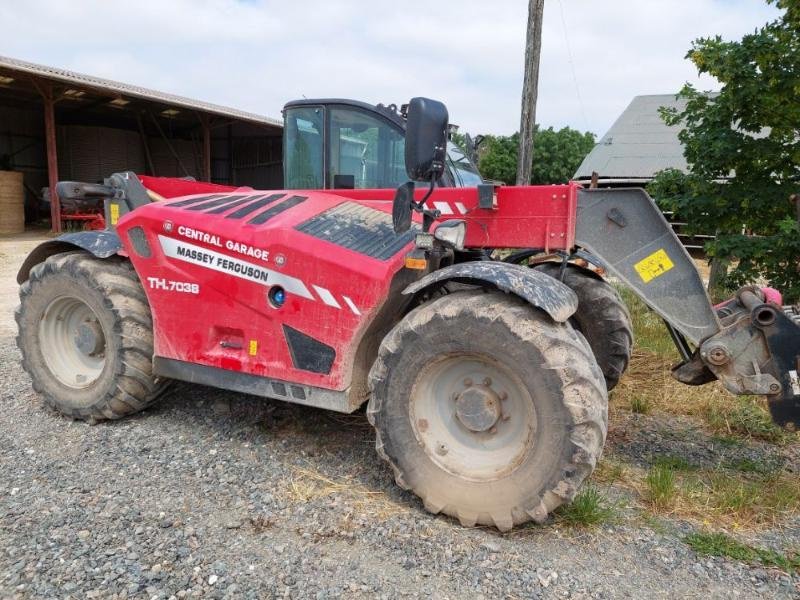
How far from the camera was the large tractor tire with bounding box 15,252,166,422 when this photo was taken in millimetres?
4133

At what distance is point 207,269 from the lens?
375 centimetres

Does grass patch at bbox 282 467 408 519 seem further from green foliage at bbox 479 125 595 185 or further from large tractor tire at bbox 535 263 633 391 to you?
→ green foliage at bbox 479 125 595 185

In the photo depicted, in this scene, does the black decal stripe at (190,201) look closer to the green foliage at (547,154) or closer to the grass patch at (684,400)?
the grass patch at (684,400)

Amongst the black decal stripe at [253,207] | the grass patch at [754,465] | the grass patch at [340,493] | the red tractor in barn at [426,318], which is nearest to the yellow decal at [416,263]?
the red tractor in barn at [426,318]

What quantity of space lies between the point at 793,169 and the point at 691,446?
176 inches

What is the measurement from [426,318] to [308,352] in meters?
0.76

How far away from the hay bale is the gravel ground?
17.1 meters

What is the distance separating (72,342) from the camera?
4.61m

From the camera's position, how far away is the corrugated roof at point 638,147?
781 inches

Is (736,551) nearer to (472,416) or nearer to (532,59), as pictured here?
(472,416)

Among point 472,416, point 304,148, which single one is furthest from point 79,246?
point 472,416

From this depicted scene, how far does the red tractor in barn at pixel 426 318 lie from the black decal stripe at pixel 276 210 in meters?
0.01

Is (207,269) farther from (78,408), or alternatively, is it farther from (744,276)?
(744,276)

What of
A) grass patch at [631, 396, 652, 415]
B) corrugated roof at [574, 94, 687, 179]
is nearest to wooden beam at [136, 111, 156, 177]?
corrugated roof at [574, 94, 687, 179]
